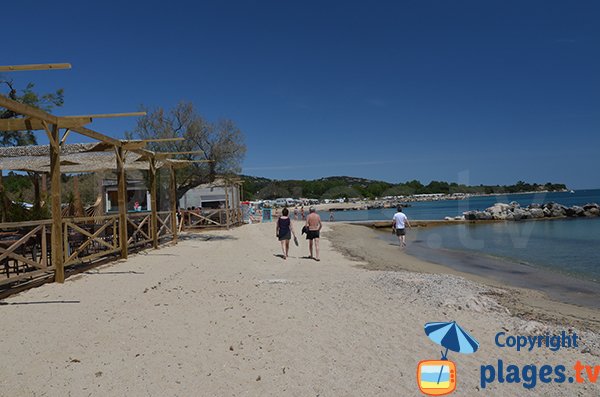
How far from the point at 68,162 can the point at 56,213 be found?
5.01 meters

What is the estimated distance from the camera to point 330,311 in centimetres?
584

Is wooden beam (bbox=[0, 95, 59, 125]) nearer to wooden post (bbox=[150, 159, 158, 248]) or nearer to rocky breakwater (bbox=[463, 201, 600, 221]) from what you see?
wooden post (bbox=[150, 159, 158, 248])

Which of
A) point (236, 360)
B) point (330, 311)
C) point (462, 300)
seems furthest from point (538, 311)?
point (236, 360)

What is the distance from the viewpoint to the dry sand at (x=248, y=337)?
3662 mm

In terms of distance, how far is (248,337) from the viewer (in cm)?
474

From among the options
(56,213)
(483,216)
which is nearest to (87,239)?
(56,213)

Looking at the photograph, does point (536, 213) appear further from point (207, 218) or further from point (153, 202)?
point (153, 202)

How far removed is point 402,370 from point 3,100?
21.1ft

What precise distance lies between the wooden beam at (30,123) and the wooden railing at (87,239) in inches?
73.0

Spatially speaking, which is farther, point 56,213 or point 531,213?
point 531,213

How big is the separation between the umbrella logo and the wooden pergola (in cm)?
617

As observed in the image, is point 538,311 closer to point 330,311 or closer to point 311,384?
point 330,311

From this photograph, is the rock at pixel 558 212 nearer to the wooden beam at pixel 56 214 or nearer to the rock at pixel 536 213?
the rock at pixel 536 213

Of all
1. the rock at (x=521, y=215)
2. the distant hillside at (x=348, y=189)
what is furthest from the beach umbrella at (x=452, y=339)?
the distant hillside at (x=348, y=189)
